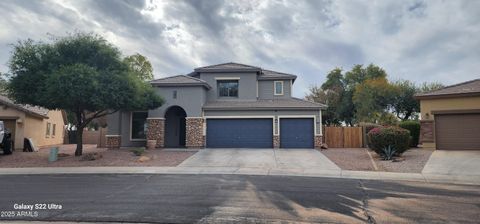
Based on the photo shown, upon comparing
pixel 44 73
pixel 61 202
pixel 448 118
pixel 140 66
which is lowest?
pixel 61 202

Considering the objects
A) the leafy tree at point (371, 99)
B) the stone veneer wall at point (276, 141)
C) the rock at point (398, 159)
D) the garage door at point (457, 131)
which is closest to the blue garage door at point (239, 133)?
the stone veneer wall at point (276, 141)

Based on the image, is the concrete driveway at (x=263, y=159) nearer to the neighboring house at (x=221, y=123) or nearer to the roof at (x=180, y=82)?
the neighboring house at (x=221, y=123)

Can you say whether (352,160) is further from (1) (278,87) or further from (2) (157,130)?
(2) (157,130)

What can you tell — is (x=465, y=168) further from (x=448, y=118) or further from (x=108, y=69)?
(x=108, y=69)

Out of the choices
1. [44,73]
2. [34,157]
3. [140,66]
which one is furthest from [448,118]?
[140,66]

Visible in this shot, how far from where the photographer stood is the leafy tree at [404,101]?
38062mm

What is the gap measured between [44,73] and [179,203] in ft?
46.0

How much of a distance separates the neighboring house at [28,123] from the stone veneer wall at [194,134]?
38.1 feet

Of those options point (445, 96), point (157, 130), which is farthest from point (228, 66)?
point (445, 96)

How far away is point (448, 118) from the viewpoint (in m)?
22.1

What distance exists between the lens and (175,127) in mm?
26859

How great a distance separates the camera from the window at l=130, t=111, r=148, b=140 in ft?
85.4

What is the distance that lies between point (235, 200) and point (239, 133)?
15.9 metres

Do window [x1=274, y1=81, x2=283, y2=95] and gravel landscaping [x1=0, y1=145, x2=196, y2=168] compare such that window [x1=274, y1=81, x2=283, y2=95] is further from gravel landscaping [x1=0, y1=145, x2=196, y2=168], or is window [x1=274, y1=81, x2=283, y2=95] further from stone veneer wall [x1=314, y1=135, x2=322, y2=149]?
gravel landscaping [x1=0, y1=145, x2=196, y2=168]
